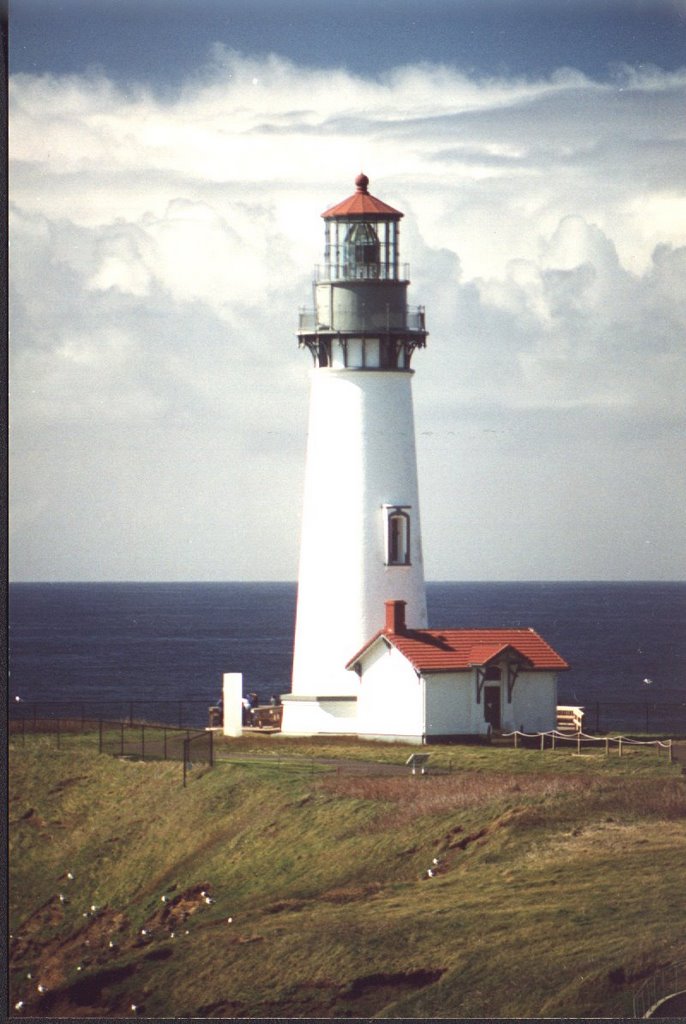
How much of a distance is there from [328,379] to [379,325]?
152cm

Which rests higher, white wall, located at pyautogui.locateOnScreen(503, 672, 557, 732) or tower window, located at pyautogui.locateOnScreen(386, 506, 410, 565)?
tower window, located at pyautogui.locateOnScreen(386, 506, 410, 565)

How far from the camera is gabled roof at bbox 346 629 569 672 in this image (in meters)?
41.7

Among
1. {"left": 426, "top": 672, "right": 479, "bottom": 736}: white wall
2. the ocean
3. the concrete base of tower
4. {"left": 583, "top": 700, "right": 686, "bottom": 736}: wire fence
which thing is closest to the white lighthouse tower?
the concrete base of tower

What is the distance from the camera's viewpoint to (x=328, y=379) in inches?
1756

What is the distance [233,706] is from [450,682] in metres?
5.33

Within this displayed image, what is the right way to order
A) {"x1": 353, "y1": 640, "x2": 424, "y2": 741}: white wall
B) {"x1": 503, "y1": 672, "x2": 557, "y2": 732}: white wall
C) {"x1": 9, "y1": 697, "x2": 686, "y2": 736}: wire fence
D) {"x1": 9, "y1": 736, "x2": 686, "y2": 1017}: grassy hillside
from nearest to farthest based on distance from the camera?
{"x1": 9, "y1": 736, "x2": 686, "y2": 1017}: grassy hillside → {"x1": 353, "y1": 640, "x2": 424, "y2": 741}: white wall → {"x1": 503, "y1": 672, "x2": 557, "y2": 732}: white wall → {"x1": 9, "y1": 697, "x2": 686, "y2": 736}: wire fence

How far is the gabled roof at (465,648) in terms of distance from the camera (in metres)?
41.7

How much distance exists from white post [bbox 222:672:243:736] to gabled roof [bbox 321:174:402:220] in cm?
967

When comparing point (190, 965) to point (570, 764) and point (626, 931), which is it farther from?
point (570, 764)

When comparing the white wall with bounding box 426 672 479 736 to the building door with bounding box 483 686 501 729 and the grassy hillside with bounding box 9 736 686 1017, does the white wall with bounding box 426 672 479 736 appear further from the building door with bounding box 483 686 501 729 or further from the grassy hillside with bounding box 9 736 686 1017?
the grassy hillside with bounding box 9 736 686 1017

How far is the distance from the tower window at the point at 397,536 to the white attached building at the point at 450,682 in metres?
1.44

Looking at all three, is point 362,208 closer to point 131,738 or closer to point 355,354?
point 355,354

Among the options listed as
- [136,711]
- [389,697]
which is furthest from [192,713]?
[389,697]

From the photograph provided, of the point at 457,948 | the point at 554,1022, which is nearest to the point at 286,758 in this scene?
the point at 457,948
